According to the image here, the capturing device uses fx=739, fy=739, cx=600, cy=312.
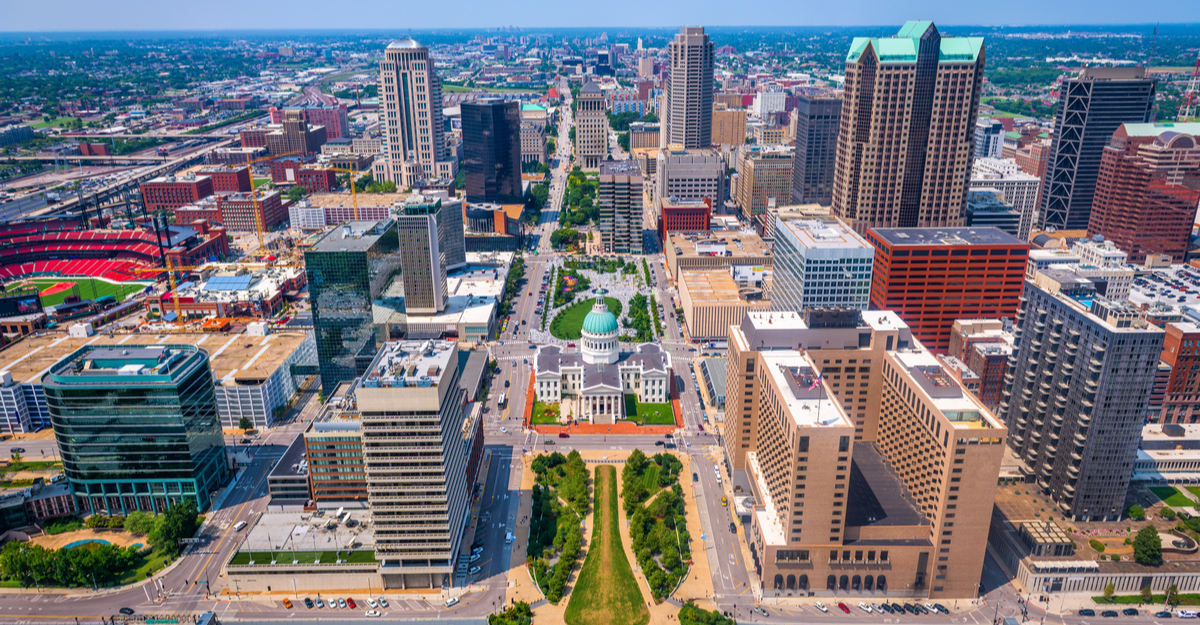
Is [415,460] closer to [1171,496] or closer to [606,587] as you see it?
[606,587]

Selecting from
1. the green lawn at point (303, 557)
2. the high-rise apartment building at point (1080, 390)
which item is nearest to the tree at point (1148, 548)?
the high-rise apartment building at point (1080, 390)

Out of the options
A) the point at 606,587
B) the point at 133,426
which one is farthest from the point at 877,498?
the point at 133,426

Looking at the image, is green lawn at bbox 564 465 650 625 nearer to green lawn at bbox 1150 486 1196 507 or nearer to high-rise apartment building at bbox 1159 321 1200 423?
green lawn at bbox 1150 486 1196 507

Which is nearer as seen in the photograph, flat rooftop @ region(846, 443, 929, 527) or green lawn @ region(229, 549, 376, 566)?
flat rooftop @ region(846, 443, 929, 527)

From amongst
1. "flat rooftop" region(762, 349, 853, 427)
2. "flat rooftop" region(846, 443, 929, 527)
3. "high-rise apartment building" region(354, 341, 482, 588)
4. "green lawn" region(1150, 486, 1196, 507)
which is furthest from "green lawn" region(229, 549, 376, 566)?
"green lawn" region(1150, 486, 1196, 507)

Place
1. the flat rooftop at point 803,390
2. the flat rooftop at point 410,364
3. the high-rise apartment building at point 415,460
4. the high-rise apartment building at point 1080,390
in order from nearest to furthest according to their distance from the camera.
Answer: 1. the high-rise apartment building at point 415,460
2. the flat rooftop at point 410,364
3. the flat rooftop at point 803,390
4. the high-rise apartment building at point 1080,390

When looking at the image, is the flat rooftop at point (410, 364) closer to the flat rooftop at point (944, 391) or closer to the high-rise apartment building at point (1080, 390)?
the flat rooftop at point (944, 391)
